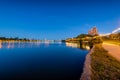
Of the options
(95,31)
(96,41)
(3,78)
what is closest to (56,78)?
(3,78)

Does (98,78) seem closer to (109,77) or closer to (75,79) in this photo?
(109,77)

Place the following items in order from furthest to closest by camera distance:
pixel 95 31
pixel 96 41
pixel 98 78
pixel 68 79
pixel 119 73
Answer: pixel 95 31, pixel 96 41, pixel 68 79, pixel 119 73, pixel 98 78

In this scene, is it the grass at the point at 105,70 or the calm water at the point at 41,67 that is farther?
the calm water at the point at 41,67

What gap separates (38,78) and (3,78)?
3415 mm

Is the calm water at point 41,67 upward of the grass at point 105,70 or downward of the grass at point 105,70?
downward

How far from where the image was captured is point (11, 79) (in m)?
16.4

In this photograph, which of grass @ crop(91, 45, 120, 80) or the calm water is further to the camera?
the calm water

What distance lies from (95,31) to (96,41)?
79.8 m

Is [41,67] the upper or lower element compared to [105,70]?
lower

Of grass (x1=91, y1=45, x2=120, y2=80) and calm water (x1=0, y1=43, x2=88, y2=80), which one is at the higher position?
grass (x1=91, y1=45, x2=120, y2=80)

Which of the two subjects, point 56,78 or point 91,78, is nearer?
point 91,78

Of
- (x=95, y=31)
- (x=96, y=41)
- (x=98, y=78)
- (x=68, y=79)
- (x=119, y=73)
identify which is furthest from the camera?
(x=95, y=31)

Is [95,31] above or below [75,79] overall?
above

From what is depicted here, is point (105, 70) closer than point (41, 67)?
Yes
